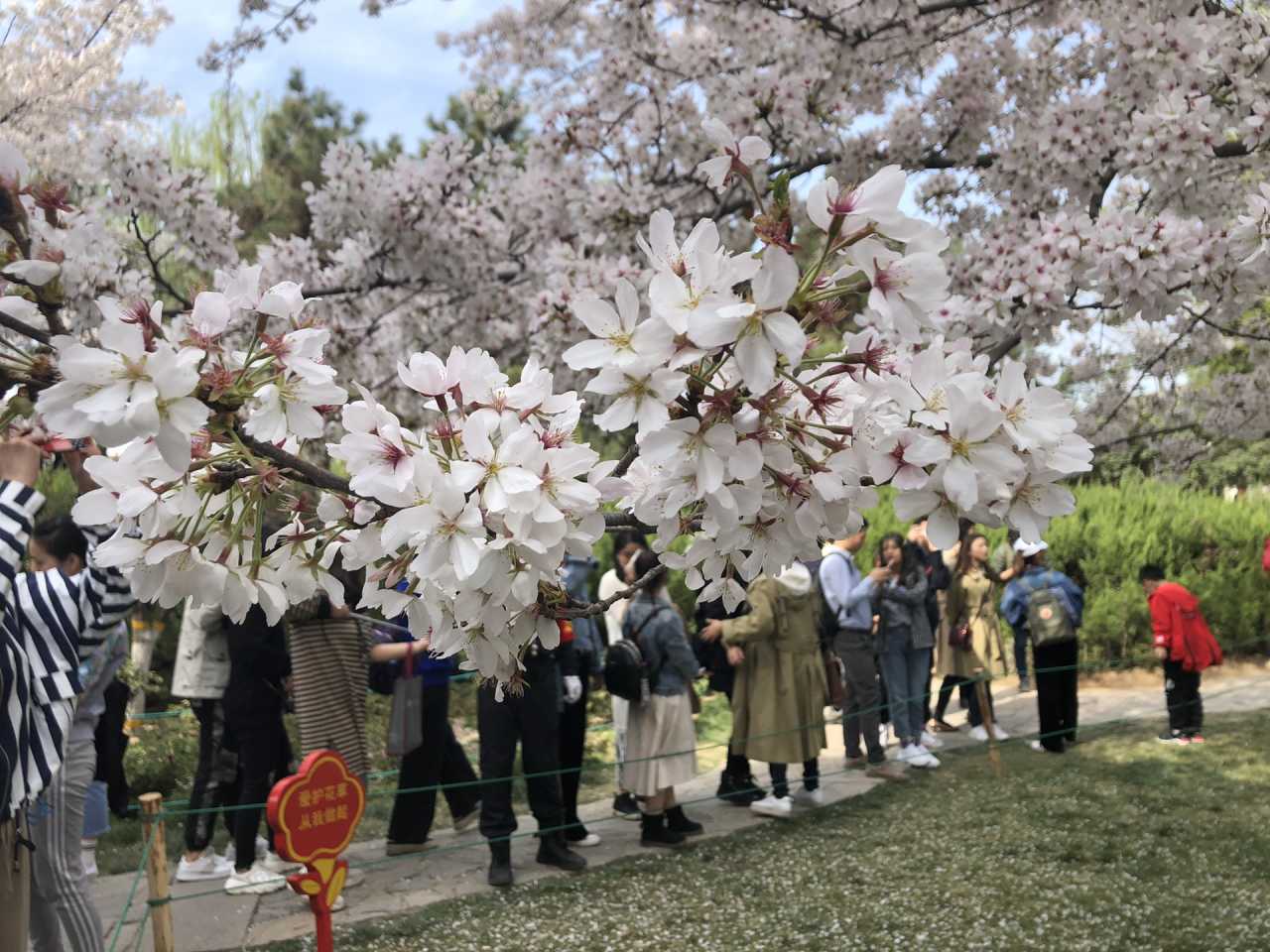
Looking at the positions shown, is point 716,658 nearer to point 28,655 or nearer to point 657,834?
point 657,834

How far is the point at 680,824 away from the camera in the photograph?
21.0 ft

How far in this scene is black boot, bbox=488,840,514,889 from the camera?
554 centimetres

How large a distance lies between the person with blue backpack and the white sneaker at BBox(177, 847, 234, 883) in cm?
520

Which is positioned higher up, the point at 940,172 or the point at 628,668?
the point at 940,172

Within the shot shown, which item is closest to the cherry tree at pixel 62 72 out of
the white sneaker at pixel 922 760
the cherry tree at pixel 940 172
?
the cherry tree at pixel 940 172

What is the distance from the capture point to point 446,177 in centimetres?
670

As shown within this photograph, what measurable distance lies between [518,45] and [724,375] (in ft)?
31.4

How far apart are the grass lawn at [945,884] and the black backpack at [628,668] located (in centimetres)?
86

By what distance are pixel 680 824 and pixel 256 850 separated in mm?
2210

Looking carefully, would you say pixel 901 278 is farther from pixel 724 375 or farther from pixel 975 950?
pixel 975 950

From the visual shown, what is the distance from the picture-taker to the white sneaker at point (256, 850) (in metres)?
5.67

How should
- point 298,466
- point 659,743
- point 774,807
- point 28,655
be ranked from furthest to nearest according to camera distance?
point 774,807 → point 659,743 → point 28,655 → point 298,466

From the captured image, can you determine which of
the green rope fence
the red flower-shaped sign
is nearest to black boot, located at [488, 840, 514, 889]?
the green rope fence

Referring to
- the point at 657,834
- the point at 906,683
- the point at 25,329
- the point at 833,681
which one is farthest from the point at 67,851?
the point at 906,683
